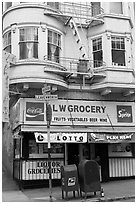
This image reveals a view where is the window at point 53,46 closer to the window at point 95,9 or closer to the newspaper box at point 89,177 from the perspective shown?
the window at point 95,9

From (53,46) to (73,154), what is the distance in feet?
20.6

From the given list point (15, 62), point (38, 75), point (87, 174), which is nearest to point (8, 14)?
point (15, 62)

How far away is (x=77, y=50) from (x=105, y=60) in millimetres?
1838

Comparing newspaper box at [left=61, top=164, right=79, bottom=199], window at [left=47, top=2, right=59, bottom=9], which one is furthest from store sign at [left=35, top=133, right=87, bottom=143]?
window at [left=47, top=2, right=59, bottom=9]

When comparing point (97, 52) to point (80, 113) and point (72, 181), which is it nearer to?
point (80, 113)

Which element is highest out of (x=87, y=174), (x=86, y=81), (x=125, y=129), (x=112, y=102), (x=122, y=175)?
(x=86, y=81)

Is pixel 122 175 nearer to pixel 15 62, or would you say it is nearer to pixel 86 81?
pixel 86 81

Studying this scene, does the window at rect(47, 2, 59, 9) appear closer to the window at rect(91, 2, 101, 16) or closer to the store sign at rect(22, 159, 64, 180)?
the window at rect(91, 2, 101, 16)

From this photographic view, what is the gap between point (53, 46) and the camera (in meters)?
16.3

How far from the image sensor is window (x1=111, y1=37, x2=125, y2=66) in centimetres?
1701

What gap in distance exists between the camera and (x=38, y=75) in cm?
1510

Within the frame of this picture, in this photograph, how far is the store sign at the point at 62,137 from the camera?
46.9 feet

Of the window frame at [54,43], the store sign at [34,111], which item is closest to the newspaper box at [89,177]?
the store sign at [34,111]

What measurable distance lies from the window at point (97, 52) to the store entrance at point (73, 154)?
4978 mm
